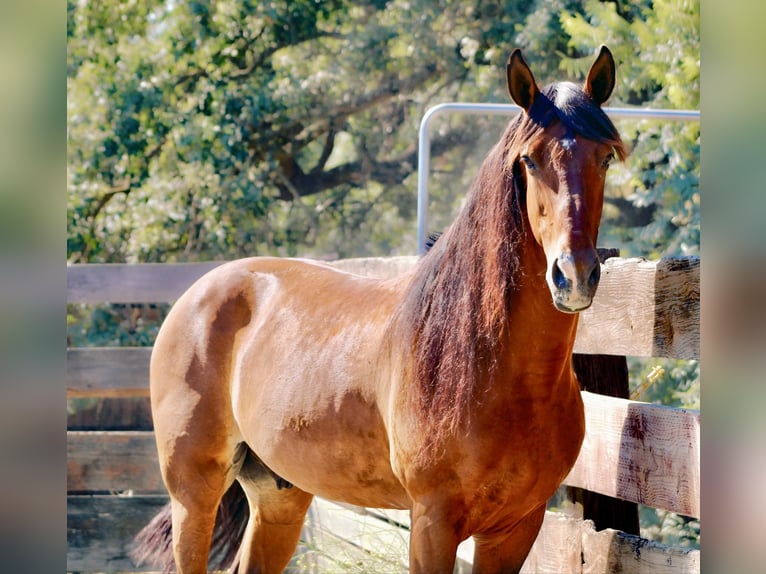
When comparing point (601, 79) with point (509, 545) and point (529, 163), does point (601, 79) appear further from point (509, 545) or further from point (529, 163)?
point (509, 545)

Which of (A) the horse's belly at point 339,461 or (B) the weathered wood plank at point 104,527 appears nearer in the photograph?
(A) the horse's belly at point 339,461

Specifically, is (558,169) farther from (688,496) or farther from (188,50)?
(188,50)

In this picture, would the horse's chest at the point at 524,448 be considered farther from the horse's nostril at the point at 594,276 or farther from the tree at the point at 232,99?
the tree at the point at 232,99

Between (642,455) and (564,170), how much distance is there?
118 cm

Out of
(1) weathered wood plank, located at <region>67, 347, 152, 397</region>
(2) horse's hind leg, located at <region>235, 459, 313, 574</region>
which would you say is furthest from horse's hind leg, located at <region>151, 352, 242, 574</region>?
(1) weathered wood plank, located at <region>67, 347, 152, 397</region>

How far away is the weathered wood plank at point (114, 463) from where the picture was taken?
6191mm

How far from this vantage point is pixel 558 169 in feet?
6.75

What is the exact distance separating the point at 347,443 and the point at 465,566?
1.34 meters

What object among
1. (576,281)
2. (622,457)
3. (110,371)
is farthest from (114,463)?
(576,281)

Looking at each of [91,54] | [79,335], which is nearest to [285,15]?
[91,54]

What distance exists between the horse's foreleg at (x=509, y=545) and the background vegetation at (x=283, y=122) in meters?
5.49

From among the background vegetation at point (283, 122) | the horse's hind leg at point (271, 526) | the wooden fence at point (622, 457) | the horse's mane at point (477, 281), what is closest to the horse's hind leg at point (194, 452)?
the horse's hind leg at point (271, 526)
